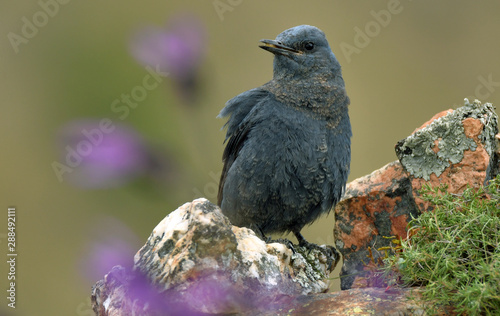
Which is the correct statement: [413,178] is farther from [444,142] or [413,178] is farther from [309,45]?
[309,45]

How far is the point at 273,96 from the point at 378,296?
2122 mm

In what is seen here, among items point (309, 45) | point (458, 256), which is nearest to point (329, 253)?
point (458, 256)

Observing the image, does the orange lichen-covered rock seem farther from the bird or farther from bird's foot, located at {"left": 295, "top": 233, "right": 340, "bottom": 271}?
the bird

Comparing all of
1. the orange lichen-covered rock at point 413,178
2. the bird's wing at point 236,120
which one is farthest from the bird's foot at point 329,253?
the bird's wing at point 236,120

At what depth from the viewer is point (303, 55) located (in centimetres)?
404

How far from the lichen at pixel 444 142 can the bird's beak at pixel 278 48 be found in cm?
120

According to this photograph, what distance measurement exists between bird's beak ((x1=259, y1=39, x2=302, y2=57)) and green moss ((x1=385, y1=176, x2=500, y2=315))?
6.21 ft

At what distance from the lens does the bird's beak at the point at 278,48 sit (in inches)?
156

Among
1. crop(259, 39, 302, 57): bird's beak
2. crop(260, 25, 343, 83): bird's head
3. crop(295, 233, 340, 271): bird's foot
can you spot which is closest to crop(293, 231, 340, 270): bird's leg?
crop(295, 233, 340, 271): bird's foot

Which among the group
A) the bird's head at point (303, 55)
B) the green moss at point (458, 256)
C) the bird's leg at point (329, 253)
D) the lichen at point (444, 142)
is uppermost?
the bird's head at point (303, 55)

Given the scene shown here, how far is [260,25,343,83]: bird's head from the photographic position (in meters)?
4.00

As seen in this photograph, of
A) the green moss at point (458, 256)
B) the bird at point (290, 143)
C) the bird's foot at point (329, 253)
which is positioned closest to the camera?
the green moss at point (458, 256)

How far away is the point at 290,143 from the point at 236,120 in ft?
2.00

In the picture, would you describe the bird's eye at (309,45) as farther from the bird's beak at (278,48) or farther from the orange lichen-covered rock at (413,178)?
the orange lichen-covered rock at (413,178)
